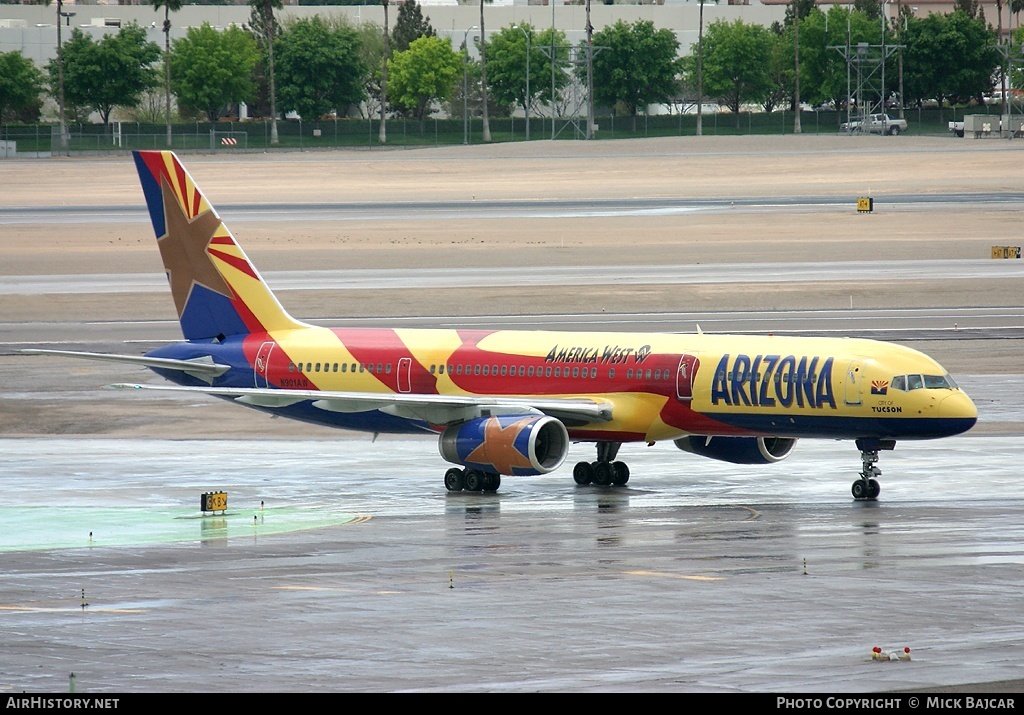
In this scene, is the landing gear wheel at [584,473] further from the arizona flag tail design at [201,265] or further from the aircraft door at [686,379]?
the arizona flag tail design at [201,265]

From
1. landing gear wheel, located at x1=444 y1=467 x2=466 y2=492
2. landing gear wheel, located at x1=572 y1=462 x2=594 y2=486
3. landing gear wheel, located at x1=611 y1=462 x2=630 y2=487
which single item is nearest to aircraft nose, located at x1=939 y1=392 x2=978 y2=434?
landing gear wheel, located at x1=611 y1=462 x2=630 y2=487

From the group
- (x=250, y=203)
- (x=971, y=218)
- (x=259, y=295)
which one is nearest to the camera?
(x=259, y=295)

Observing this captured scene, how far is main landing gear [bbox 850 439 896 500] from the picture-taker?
3891 cm

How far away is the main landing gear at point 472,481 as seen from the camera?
137ft

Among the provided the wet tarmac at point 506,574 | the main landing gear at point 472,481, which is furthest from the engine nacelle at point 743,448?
the main landing gear at point 472,481

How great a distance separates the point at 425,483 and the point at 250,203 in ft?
336

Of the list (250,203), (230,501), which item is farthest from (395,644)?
(250,203)

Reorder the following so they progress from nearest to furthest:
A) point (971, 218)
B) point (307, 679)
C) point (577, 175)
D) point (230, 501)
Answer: point (307, 679), point (230, 501), point (971, 218), point (577, 175)

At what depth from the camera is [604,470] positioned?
42.8 m

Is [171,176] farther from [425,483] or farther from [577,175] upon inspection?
[577,175]

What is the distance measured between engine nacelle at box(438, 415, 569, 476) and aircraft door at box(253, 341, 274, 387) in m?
7.27

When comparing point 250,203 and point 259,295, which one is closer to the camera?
point 259,295

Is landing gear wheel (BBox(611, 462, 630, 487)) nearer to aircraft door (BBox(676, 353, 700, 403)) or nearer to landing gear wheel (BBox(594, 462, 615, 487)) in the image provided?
landing gear wheel (BBox(594, 462, 615, 487))

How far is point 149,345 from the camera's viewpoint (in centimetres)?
6888
